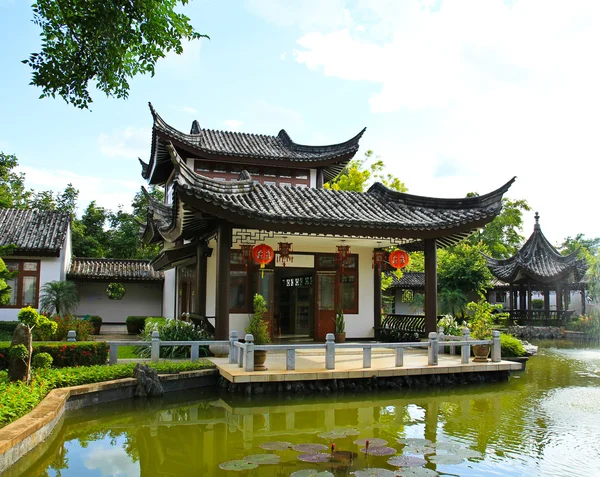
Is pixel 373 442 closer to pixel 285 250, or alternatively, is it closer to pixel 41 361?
pixel 41 361

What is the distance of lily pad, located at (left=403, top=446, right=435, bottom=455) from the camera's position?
6059 mm

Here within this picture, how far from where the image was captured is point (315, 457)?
580 centimetres

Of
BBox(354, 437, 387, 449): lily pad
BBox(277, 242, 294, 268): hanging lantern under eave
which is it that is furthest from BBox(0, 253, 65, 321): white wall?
BBox(354, 437, 387, 449): lily pad

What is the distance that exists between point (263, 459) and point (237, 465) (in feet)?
0.97

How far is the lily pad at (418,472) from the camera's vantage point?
5.25 m

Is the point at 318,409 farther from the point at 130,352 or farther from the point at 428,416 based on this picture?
the point at 130,352

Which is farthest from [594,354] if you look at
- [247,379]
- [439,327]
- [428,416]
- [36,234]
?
[36,234]

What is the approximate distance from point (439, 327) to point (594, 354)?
28.6 ft

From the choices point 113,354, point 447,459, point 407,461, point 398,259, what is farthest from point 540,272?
point 407,461

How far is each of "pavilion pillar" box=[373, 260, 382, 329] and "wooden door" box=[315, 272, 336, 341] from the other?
1.23m

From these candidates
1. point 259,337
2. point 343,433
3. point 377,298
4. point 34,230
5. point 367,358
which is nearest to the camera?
point 343,433

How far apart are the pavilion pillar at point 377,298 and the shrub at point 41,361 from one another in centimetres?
823

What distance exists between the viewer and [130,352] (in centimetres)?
1284

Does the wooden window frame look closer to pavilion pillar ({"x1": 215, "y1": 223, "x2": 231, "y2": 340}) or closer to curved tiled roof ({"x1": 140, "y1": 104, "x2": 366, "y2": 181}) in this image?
curved tiled roof ({"x1": 140, "y1": 104, "x2": 366, "y2": 181})
